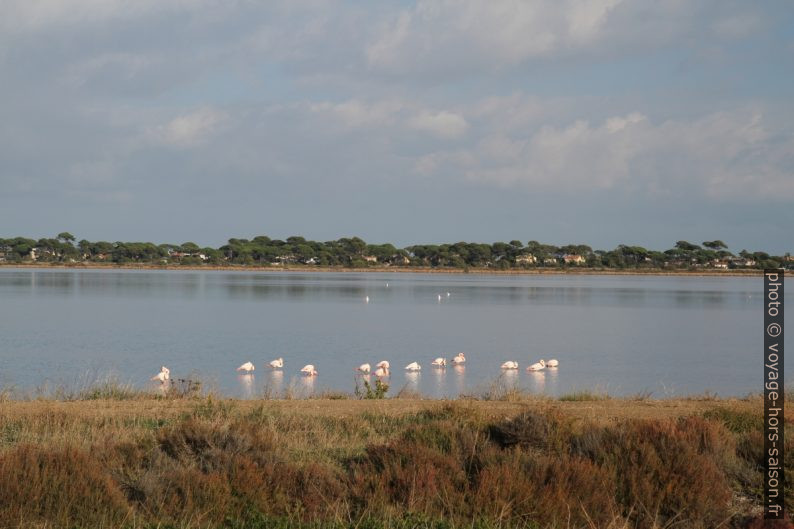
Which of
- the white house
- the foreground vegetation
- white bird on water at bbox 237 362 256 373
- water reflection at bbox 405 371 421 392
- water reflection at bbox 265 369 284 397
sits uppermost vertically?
the white house

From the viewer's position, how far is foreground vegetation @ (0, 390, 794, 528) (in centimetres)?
618

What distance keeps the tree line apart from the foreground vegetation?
456 ft

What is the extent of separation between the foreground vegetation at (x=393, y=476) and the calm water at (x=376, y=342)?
7271 mm

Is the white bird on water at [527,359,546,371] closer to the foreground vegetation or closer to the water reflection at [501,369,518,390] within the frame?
the water reflection at [501,369,518,390]

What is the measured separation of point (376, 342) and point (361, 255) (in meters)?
121

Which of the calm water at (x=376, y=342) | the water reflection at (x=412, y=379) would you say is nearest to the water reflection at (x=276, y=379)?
the calm water at (x=376, y=342)

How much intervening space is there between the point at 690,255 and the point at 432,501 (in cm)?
15140

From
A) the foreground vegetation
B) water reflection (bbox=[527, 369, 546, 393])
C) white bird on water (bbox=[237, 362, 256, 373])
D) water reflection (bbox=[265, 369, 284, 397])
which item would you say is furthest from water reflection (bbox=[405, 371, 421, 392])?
the foreground vegetation

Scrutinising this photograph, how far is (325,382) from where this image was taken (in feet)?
68.9

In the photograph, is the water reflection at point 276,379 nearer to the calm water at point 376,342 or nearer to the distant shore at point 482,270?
the calm water at point 376,342

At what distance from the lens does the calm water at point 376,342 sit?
69.6 feet

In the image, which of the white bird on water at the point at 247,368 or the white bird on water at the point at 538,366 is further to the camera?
the white bird on water at the point at 538,366

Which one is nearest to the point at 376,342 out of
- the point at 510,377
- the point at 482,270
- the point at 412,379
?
the point at 412,379

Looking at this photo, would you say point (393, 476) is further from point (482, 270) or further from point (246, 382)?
point (482, 270)
